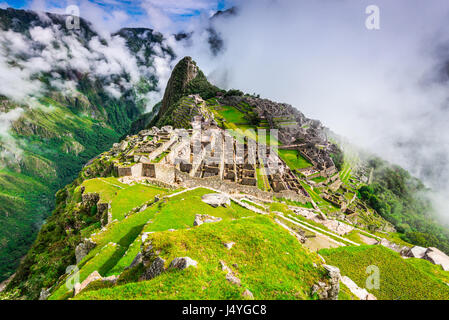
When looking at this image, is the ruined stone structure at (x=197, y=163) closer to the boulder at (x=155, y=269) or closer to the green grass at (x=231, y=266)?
the green grass at (x=231, y=266)

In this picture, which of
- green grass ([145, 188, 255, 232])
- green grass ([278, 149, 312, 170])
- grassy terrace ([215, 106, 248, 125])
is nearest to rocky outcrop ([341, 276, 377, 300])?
green grass ([145, 188, 255, 232])

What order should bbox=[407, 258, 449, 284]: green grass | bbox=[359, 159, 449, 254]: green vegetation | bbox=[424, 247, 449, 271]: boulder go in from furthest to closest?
bbox=[359, 159, 449, 254]: green vegetation, bbox=[424, 247, 449, 271]: boulder, bbox=[407, 258, 449, 284]: green grass

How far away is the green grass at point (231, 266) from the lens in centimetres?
566

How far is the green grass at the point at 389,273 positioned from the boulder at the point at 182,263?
8436 millimetres

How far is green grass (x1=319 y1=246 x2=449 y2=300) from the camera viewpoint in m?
8.93

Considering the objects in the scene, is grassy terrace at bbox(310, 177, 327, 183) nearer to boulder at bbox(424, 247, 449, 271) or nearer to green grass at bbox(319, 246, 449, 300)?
boulder at bbox(424, 247, 449, 271)

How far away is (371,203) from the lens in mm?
70562

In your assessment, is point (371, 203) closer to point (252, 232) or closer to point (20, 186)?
point (252, 232)

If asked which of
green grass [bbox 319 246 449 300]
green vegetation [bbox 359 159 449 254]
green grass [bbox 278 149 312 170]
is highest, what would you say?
green grass [bbox 319 246 449 300]

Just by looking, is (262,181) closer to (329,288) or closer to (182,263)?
(329,288)

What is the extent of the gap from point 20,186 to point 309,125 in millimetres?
204709

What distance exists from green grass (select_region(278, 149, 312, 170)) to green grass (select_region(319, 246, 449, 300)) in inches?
2126

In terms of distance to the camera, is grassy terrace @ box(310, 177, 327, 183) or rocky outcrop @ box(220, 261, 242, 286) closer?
rocky outcrop @ box(220, 261, 242, 286)

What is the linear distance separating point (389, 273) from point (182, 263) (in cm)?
1128
